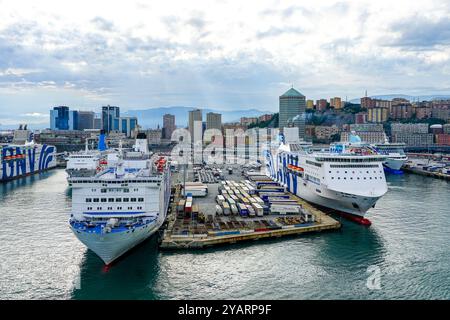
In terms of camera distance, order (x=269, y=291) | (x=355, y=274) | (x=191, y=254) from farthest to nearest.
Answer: (x=191, y=254) < (x=355, y=274) < (x=269, y=291)

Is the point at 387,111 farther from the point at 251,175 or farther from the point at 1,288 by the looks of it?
the point at 1,288

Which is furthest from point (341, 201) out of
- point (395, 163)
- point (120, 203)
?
point (395, 163)

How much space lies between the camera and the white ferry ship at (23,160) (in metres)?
30.9

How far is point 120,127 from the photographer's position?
305 feet

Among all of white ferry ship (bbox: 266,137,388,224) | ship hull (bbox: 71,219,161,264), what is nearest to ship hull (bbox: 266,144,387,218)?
white ferry ship (bbox: 266,137,388,224)

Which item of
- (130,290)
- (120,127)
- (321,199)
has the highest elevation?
(120,127)

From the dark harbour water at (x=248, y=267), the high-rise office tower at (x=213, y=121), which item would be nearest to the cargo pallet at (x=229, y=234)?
the dark harbour water at (x=248, y=267)

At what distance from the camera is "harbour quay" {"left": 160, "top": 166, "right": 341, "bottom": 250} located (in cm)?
1311

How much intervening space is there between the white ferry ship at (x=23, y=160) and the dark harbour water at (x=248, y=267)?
54.6ft

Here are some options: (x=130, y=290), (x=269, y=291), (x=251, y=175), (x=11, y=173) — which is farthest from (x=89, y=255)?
(x=11, y=173)

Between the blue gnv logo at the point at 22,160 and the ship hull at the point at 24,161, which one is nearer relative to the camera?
the ship hull at the point at 24,161

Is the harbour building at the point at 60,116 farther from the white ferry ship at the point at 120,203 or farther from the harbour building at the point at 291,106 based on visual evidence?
the white ferry ship at the point at 120,203

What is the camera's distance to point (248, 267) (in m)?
11.2

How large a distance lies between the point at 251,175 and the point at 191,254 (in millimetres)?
18212
